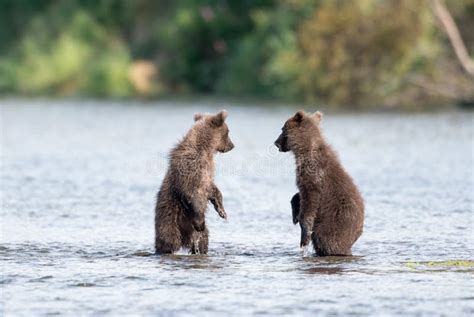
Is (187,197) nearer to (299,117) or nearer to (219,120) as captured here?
(219,120)

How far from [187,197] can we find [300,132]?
1.23m

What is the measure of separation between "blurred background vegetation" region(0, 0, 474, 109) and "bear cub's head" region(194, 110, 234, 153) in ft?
70.6

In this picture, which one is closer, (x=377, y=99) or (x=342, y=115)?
(x=342, y=115)

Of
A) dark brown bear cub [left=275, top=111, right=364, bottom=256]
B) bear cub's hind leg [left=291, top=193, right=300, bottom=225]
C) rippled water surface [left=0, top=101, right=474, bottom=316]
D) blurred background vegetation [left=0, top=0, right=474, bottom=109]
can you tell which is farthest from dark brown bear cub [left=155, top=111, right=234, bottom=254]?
blurred background vegetation [left=0, top=0, right=474, bottom=109]

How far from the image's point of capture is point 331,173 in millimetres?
10594

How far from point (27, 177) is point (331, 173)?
7.98 metres

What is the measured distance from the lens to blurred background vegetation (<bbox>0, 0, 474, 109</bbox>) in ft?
108

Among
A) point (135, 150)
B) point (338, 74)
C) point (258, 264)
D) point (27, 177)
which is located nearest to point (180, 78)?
point (338, 74)

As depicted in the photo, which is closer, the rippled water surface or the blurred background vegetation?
the rippled water surface

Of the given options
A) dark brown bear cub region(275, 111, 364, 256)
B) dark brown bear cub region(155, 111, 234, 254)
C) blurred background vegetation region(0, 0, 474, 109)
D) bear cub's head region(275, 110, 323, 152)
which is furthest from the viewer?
blurred background vegetation region(0, 0, 474, 109)

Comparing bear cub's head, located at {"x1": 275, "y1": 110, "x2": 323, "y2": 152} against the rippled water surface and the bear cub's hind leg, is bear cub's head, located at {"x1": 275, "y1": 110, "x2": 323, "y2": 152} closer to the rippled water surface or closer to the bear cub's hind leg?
the bear cub's hind leg

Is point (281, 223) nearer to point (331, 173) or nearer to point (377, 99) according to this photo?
point (331, 173)

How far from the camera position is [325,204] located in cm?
1052

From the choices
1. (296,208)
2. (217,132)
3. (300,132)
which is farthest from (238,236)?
(300,132)
